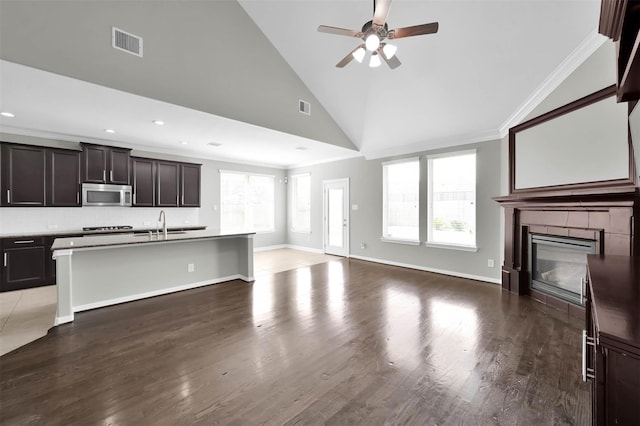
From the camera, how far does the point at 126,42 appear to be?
10.7 ft

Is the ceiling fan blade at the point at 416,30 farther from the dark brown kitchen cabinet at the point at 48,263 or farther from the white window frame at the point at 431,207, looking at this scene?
the dark brown kitchen cabinet at the point at 48,263

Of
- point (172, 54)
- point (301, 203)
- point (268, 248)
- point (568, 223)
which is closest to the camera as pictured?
point (568, 223)

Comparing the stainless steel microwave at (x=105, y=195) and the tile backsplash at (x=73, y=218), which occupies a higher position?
the stainless steel microwave at (x=105, y=195)

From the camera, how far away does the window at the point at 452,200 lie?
5.16m

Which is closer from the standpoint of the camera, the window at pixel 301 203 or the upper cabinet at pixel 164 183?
the upper cabinet at pixel 164 183

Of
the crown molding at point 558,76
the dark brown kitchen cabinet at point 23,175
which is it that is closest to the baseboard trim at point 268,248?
the dark brown kitchen cabinet at point 23,175

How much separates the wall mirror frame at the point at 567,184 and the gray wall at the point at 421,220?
432 millimetres

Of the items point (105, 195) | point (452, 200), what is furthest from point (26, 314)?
point (452, 200)

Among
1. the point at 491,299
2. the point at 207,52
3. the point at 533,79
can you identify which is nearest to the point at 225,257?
the point at 207,52

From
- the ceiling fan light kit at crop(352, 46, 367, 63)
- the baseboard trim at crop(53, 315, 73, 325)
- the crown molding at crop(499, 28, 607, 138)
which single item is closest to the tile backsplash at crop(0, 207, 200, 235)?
the baseboard trim at crop(53, 315, 73, 325)

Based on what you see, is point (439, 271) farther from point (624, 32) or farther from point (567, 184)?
point (624, 32)

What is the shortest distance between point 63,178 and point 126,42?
3.23m

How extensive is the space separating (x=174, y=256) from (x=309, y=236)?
4.53m

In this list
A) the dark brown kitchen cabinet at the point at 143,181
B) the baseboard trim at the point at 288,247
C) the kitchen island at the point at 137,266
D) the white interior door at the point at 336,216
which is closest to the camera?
the kitchen island at the point at 137,266
